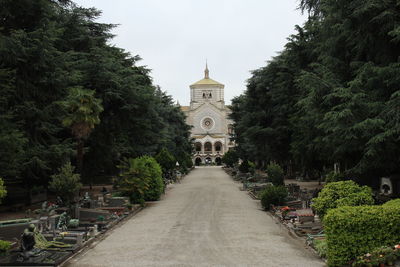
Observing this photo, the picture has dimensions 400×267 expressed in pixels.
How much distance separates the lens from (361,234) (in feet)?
32.8

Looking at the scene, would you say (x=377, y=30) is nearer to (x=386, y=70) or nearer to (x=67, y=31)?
(x=386, y=70)

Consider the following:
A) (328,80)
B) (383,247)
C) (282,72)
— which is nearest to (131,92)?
(282,72)

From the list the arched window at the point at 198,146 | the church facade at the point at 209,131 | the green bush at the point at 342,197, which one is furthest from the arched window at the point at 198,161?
the green bush at the point at 342,197

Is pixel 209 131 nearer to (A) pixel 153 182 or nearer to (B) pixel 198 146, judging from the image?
(B) pixel 198 146

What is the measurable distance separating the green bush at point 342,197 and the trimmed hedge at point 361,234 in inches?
119

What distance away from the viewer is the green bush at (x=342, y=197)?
1315 centimetres

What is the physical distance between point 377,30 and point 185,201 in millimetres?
14496

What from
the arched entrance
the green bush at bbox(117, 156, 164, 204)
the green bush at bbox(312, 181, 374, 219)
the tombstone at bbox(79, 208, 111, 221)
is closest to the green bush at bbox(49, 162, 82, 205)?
the tombstone at bbox(79, 208, 111, 221)

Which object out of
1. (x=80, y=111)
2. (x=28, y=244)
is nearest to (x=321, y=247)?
(x=28, y=244)

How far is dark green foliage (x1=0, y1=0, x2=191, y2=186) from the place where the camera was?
18.8 metres

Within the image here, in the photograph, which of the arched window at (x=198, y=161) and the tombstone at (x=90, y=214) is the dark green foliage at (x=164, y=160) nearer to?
the tombstone at (x=90, y=214)

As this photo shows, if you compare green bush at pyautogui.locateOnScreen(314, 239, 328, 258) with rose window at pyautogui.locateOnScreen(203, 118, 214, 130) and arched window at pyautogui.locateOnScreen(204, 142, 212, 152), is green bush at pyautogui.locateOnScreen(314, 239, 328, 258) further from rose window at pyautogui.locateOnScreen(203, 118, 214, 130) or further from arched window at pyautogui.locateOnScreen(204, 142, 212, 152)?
rose window at pyautogui.locateOnScreen(203, 118, 214, 130)

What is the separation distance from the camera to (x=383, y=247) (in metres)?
9.56

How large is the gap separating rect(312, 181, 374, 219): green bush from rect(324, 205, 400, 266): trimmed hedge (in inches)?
119
